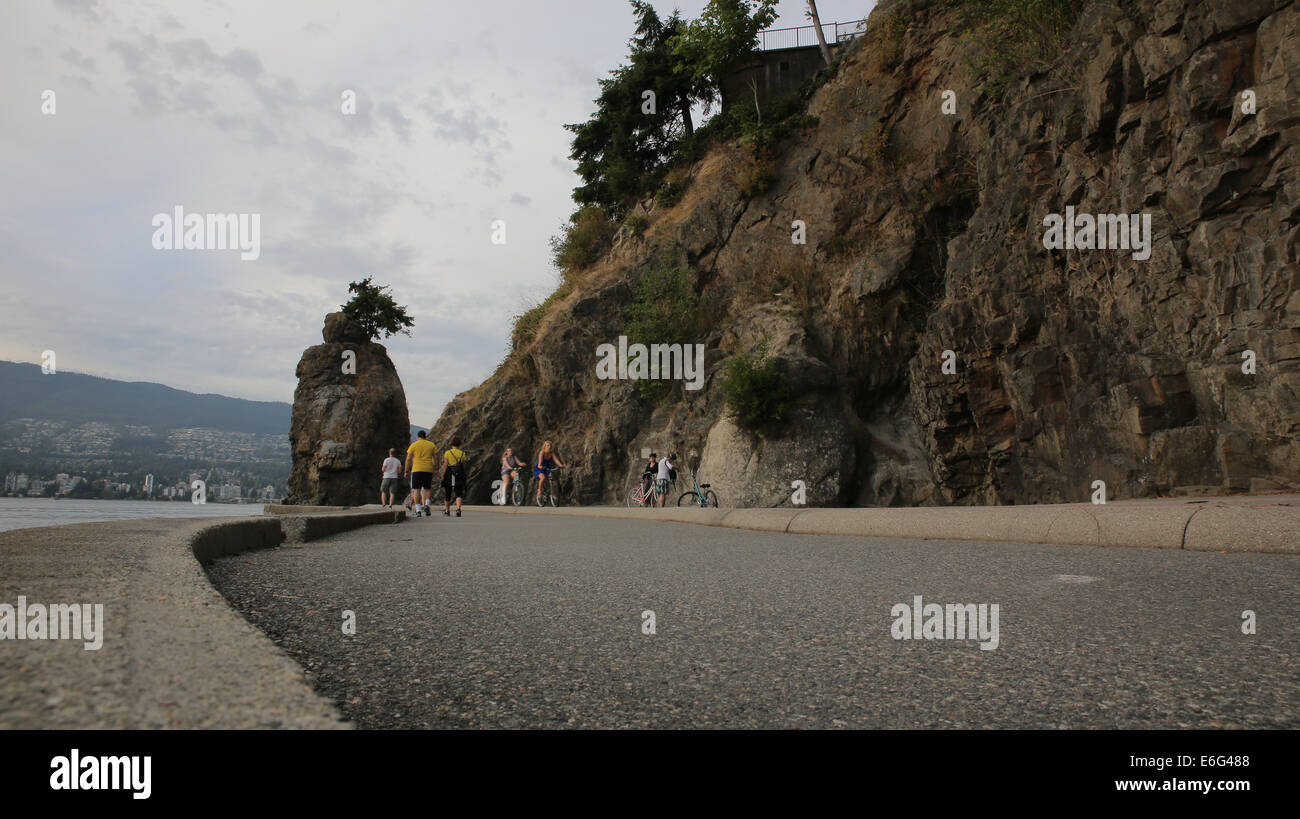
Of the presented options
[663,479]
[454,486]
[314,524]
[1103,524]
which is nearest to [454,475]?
[454,486]

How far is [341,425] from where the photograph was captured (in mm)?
46031

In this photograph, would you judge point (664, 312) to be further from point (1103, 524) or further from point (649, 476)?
point (1103, 524)

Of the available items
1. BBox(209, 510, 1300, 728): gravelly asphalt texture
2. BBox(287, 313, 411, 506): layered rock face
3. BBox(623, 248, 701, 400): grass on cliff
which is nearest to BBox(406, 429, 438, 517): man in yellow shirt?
BBox(209, 510, 1300, 728): gravelly asphalt texture

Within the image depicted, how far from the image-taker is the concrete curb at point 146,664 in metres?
1.48

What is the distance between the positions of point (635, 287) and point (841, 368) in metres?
11.4

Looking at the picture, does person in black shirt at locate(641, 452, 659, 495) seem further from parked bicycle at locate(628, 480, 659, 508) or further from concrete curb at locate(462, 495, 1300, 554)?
concrete curb at locate(462, 495, 1300, 554)

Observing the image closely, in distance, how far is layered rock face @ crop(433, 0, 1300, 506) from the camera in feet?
35.7

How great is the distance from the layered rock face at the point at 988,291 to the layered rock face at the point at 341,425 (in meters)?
14.1

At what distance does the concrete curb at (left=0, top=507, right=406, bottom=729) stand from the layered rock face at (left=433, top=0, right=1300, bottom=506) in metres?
12.1

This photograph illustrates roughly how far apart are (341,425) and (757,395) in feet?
107

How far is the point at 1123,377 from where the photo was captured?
43.0 feet
